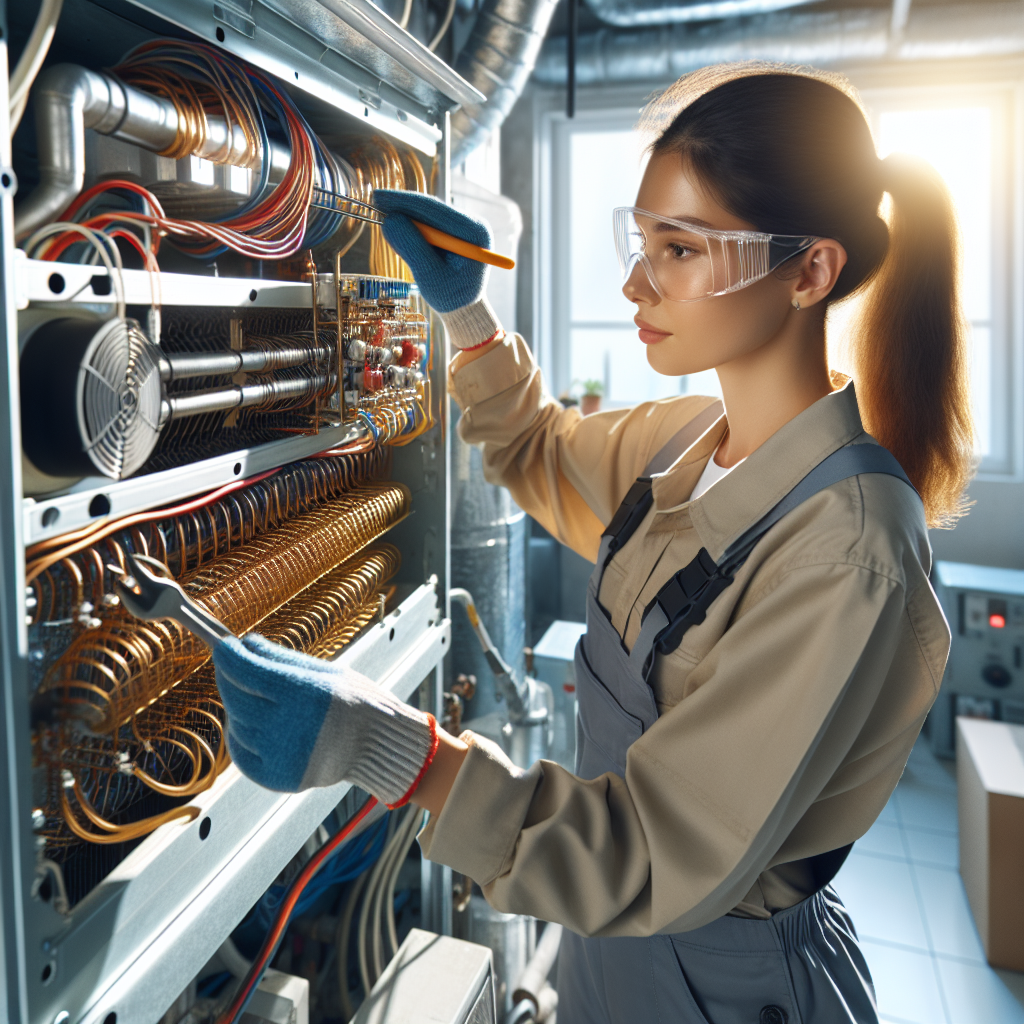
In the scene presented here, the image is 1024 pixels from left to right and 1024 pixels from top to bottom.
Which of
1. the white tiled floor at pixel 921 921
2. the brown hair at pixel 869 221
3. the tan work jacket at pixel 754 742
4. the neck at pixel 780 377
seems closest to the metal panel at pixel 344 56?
the brown hair at pixel 869 221

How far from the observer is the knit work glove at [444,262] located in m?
1.18

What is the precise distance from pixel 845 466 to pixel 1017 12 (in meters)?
3.15

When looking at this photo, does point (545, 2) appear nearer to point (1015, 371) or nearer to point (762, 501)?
point (762, 501)

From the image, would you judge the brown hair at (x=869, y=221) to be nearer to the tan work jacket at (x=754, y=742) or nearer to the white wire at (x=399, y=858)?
the tan work jacket at (x=754, y=742)

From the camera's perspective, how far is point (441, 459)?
1.51 metres

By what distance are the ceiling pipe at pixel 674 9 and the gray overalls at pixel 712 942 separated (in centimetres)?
267

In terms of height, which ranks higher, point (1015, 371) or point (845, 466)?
point (1015, 371)

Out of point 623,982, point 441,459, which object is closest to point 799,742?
point 623,982

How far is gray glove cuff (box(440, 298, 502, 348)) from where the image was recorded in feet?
4.49

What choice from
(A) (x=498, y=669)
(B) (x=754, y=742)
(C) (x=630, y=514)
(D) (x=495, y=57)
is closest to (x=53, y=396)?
(B) (x=754, y=742)

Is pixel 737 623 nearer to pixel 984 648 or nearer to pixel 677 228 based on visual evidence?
pixel 677 228

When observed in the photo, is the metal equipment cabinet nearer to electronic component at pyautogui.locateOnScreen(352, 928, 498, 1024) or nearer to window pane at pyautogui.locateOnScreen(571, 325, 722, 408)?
electronic component at pyautogui.locateOnScreen(352, 928, 498, 1024)

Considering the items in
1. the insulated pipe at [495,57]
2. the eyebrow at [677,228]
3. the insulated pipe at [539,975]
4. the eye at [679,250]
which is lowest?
the insulated pipe at [539,975]

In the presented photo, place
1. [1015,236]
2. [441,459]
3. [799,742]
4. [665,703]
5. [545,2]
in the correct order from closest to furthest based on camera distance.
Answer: [799,742]
[665,703]
[441,459]
[545,2]
[1015,236]
